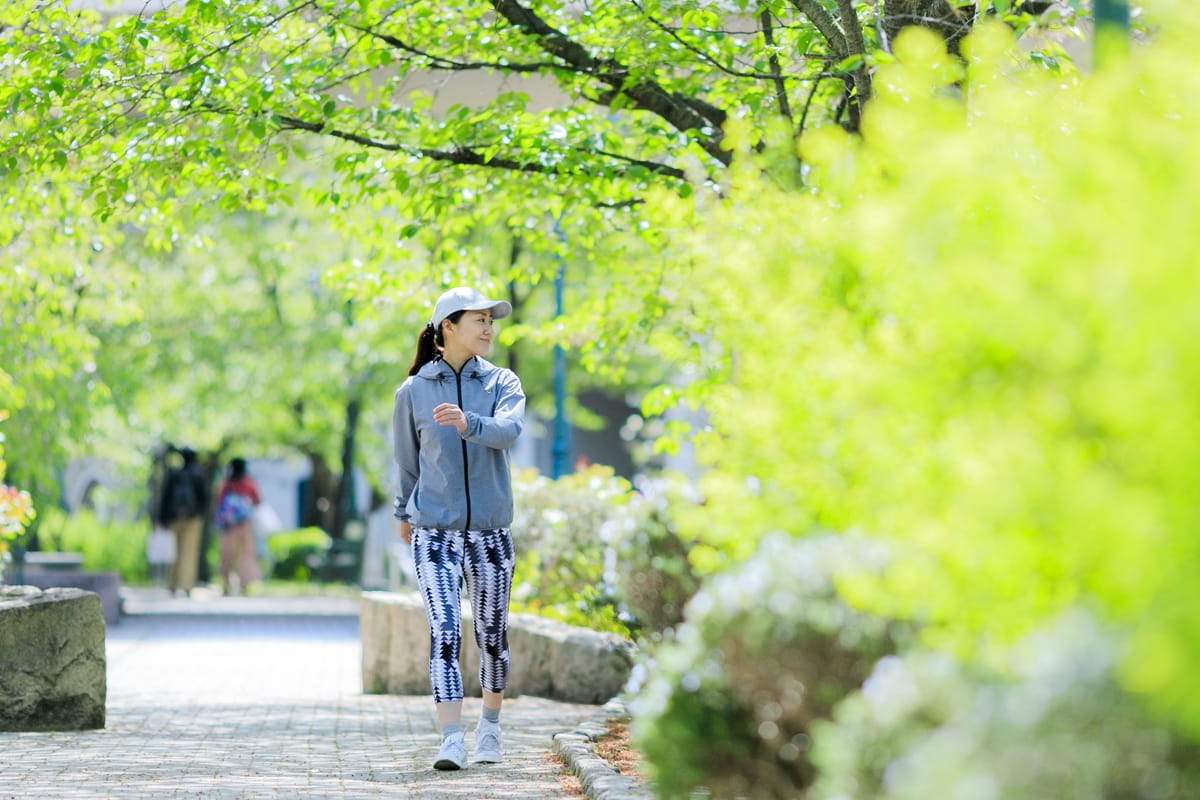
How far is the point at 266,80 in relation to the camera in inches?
352

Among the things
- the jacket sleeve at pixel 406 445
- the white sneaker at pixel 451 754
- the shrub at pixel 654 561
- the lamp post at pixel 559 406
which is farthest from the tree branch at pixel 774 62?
the lamp post at pixel 559 406

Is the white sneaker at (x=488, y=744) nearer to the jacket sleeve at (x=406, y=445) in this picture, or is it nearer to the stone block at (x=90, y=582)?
the jacket sleeve at (x=406, y=445)

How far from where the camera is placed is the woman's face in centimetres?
719

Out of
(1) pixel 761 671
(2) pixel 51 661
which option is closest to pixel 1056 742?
(1) pixel 761 671

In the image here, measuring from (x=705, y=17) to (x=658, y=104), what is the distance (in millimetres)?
541

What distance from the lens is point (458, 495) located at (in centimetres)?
710

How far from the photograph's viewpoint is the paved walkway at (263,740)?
6.64m

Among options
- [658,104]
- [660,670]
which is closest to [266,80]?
[658,104]

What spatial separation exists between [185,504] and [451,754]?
16.7m

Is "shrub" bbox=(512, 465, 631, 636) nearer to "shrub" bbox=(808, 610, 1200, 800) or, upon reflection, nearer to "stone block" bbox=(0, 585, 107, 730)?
"stone block" bbox=(0, 585, 107, 730)

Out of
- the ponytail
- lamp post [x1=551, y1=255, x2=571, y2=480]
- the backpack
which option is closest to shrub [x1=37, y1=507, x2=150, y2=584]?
the backpack

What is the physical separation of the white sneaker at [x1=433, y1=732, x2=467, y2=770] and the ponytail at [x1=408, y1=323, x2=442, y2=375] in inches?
60.6

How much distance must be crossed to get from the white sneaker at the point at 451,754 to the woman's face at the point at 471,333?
5.22 feet

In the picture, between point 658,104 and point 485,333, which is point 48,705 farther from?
point 658,104
